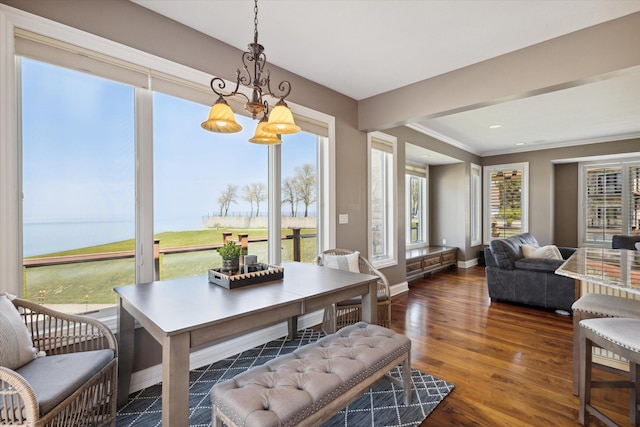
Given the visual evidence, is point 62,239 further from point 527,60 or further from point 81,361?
point 527,60

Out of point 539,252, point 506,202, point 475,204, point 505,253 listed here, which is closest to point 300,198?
point 505,253

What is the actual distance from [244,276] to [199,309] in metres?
0.48

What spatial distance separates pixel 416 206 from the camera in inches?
270

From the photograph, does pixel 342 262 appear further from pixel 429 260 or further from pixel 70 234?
pixel 429 260

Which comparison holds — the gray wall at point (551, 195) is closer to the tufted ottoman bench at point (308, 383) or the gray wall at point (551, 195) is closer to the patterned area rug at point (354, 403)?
the patterned area rug at point (354, 403)

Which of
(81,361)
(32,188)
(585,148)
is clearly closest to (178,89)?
(32,188)


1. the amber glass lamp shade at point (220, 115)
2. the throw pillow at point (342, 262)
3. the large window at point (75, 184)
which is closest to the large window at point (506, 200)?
the throw pillow at point (342, 262)

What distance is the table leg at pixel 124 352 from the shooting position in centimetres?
190

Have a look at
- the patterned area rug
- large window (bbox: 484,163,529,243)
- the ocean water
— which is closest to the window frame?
large window (bbox: 484,163,529,243)

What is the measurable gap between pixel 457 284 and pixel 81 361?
5222 mm

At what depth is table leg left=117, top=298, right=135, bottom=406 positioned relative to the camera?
1.90 metres

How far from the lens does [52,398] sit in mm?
1191

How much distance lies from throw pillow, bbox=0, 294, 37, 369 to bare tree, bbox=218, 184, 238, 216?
1.49 meters

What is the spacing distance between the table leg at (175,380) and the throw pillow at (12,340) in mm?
703
